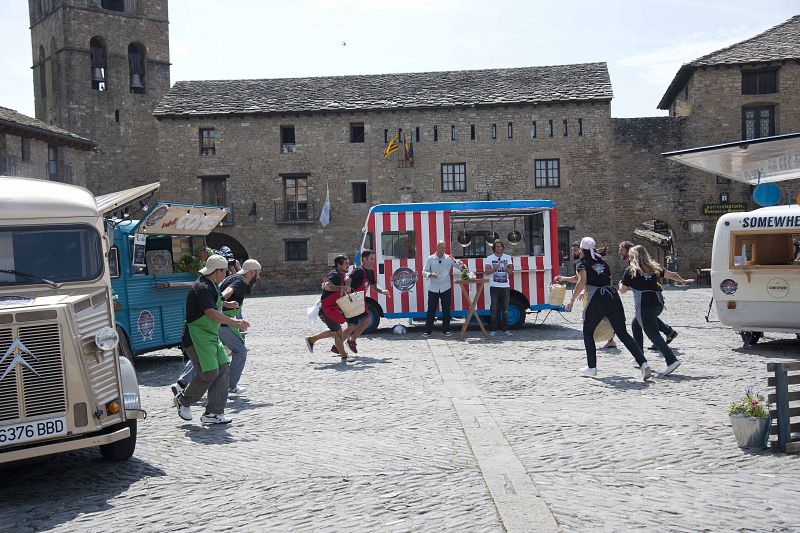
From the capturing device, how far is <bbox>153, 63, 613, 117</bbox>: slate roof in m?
40.2

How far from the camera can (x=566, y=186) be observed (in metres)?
39.6

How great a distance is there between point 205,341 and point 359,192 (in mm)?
33322

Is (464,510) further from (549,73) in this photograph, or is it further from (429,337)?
(549,73)

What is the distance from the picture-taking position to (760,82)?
37344 mm

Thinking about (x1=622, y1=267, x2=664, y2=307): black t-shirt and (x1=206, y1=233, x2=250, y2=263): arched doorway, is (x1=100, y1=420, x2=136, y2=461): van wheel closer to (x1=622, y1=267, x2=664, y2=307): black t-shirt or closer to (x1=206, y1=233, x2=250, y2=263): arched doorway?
(x1=622, y1=267, x2=664, y2=307): black t-shirt

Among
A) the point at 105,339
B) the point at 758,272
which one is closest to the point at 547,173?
the point at 758,272

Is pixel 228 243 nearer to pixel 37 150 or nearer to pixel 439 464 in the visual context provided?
pixel 37 150

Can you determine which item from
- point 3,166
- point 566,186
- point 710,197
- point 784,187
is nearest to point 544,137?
point 566,186

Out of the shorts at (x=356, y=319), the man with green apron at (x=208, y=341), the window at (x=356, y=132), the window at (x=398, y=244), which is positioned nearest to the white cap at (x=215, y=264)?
the man with green apron at (x=208, y=341)

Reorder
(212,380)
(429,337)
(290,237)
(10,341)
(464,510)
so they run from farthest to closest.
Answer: (290,237)
(429,337)
(212,380)
(10,341)
(464,510)

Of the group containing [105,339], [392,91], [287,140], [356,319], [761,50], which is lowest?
[356,319]

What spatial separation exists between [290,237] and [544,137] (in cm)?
1342

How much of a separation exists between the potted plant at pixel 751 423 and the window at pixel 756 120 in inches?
1351

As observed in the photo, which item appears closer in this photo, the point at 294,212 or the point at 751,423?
the point at 751,423
